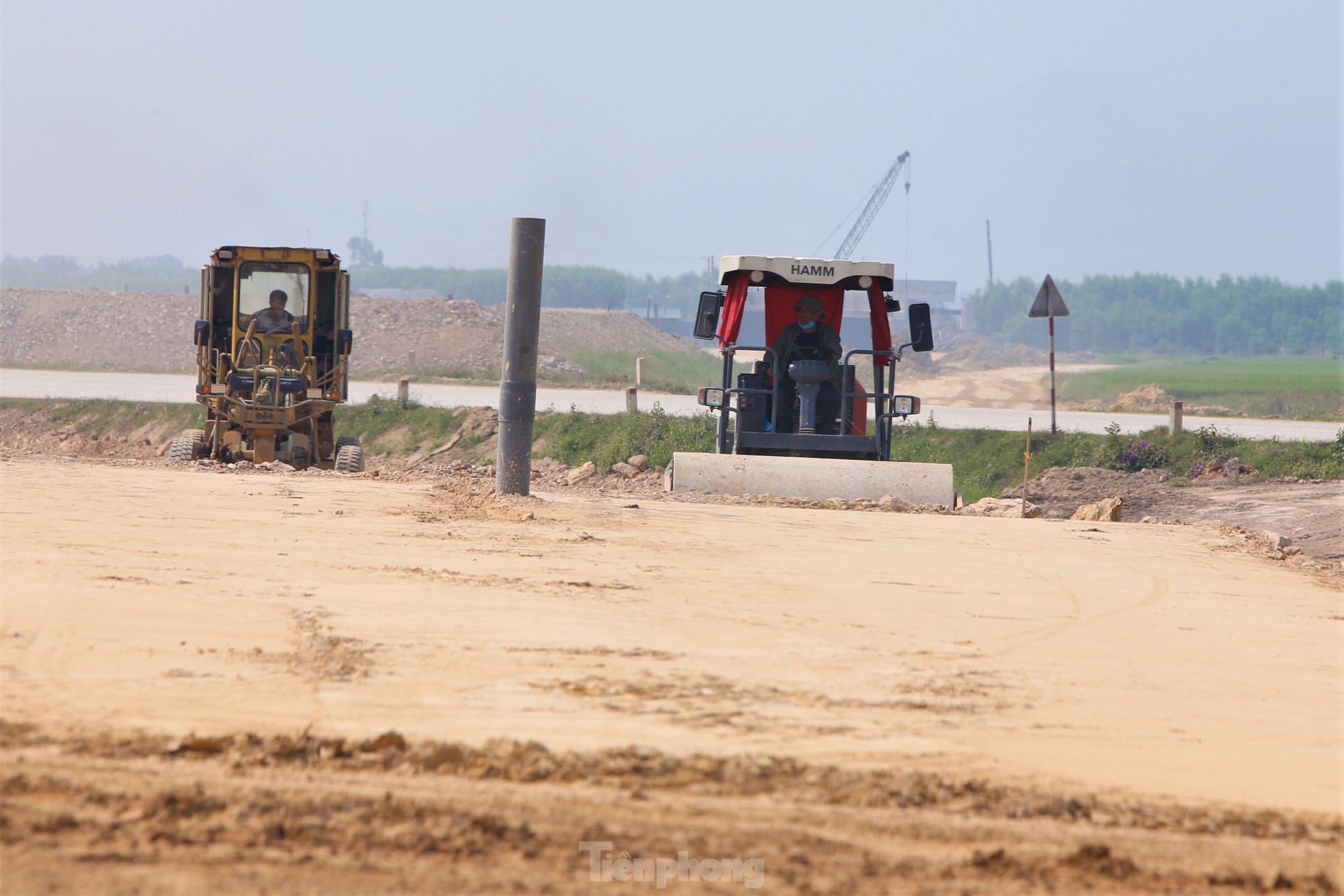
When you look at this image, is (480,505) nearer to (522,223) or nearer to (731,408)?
(522,223)

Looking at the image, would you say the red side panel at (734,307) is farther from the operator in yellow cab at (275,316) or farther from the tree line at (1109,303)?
the tree line at (1109,303)

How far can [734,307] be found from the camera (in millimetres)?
13008

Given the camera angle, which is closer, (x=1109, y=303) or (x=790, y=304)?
(x=790, y=304)

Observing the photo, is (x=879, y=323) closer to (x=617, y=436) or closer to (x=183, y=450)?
(x=617, y=436)

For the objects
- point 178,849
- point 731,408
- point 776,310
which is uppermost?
point 776,310

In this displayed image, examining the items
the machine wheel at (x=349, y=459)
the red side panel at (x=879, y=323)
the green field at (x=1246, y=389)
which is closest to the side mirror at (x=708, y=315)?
the red side panel at (x=879, y=323)

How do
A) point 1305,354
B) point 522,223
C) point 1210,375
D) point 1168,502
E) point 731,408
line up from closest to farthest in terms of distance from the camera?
point 522,223 → point 731,408 → point 1168,502 → point 1210,375 → point 1305,354

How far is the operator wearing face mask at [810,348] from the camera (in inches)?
522

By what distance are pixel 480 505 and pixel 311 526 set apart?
182cm

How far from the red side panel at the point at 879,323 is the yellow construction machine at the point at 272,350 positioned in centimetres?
644

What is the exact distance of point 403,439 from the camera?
71.4 feet

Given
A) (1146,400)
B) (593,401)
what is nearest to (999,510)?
(593,401)

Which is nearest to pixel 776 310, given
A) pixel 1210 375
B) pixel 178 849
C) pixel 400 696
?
pixel 400 696

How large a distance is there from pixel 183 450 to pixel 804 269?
8.03 meters
